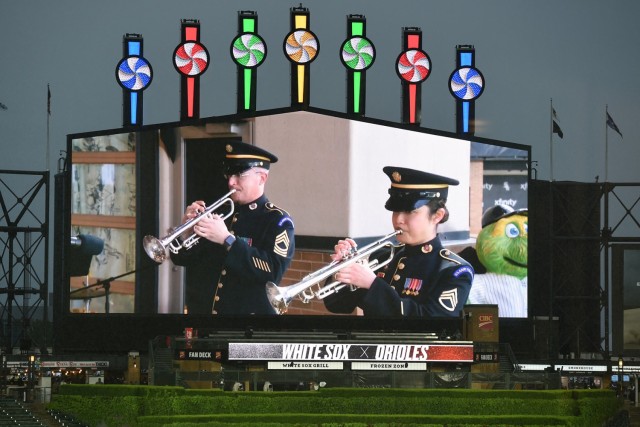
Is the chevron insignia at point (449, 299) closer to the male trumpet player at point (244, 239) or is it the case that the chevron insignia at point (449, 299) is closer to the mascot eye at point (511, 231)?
the mascot eye at point (511, 231)

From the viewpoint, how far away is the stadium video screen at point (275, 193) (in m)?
62.3

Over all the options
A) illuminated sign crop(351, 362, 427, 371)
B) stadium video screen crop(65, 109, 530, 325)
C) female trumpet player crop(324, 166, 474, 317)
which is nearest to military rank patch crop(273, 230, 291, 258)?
stadium video screen crop(65, 109, 530, 325)

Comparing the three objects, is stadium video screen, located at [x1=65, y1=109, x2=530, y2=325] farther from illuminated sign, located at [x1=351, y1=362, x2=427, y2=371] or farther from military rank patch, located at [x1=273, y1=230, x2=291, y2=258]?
illuminated sign, located at [x1=351, y1=362, x2=427, y2=371]

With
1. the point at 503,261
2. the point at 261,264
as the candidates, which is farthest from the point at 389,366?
the point at 503,261

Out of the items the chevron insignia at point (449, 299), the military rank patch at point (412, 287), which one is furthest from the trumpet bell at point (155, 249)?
the chevron insignia at point (449, 299)

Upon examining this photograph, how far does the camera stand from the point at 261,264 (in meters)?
62.4

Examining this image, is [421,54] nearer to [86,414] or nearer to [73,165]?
[73,165]

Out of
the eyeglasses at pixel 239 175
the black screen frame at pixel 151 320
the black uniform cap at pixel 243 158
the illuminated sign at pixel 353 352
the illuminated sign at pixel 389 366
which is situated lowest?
the illuminated sign at pixel 389 366

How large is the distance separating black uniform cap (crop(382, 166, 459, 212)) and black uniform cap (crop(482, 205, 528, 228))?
6.30ft

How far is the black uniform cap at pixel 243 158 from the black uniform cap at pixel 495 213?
8.96m

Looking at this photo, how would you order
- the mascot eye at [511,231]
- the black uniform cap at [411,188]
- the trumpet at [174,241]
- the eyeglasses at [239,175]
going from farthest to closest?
1. the mascot eye at [511,231]
2. the black uniform cap at [411,188]
3. the eyeglasses at [239,175]
4. the trumpet at [174,241]

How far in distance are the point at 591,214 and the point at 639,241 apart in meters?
2.53

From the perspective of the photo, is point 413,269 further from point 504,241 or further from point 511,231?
point 511,231

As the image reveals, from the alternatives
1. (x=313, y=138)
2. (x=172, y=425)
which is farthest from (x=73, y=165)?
(x=172, y=425)
